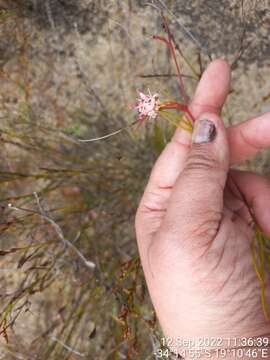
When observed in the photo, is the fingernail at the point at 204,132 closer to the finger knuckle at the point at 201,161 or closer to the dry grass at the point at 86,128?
the finger knuckle at the point at 201,161

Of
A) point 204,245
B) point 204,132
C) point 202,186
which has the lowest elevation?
point 204,245

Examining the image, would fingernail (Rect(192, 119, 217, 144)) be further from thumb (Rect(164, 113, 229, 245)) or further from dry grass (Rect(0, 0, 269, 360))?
dry grass (Rect(0, 0, 269, 360))

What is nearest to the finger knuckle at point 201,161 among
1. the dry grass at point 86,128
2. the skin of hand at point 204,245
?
the skin of hand at point 204,245

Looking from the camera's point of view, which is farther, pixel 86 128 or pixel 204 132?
pixel 86 128

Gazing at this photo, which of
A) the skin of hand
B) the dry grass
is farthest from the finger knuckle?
Answer: the dry grass

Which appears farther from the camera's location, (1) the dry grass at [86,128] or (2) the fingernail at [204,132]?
(1) the dry grass at [86,128]

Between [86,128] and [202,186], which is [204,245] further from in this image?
[86,128]

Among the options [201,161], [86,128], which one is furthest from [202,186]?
[86,128]

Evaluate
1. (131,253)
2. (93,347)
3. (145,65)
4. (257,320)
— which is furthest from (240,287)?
(145,65)
